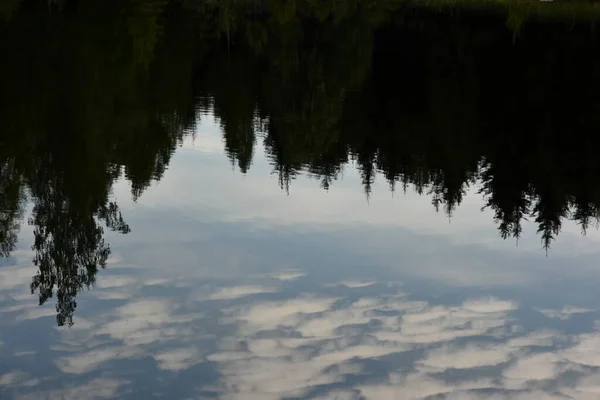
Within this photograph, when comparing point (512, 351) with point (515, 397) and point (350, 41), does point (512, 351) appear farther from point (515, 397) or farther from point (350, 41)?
point (350, 41)

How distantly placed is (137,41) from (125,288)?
55.2 metres

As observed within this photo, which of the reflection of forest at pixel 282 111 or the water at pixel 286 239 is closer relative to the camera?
the water at pixel 286 239

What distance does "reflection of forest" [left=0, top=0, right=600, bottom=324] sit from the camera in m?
31.0

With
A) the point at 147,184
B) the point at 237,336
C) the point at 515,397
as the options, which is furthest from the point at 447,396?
the point at 147,184

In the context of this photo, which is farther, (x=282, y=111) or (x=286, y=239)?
(x=282, y=111)

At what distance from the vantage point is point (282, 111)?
58.8 meters

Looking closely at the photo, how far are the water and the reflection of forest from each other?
0.68ft

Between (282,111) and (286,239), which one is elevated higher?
(286,239)

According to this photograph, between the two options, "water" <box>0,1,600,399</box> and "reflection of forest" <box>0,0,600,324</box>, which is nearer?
"water" <box>0,1,600,399</box>

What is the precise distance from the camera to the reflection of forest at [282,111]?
31.0 metres

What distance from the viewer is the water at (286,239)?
18078 millimetres

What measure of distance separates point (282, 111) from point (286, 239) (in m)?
32.8

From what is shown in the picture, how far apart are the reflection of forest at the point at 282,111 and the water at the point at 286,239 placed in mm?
207

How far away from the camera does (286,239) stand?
26.8m
